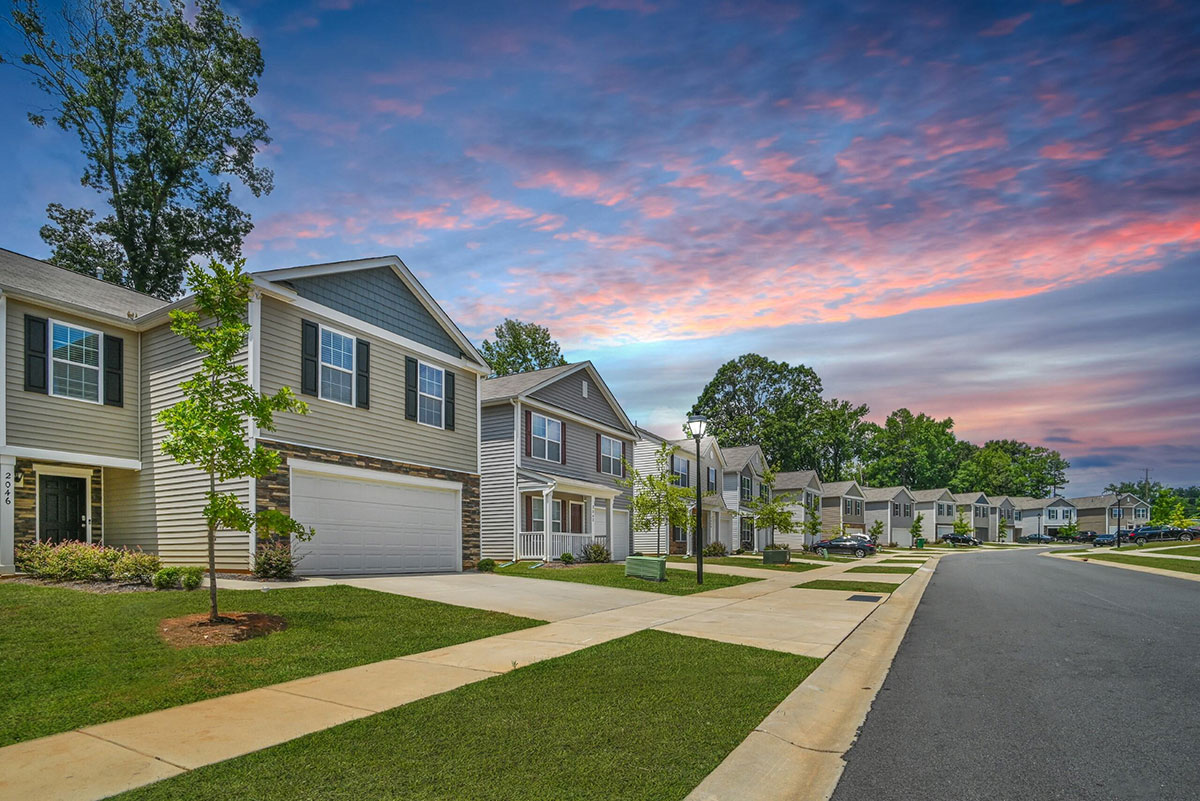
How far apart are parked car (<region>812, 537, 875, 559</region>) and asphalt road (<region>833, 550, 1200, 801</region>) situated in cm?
3913

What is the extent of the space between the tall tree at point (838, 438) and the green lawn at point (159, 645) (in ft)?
222

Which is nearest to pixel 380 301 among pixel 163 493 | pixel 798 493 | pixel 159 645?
pixel 163 493

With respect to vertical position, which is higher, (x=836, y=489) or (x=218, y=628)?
(x=218, y=628)

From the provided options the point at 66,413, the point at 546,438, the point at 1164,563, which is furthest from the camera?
the point at 1164,563

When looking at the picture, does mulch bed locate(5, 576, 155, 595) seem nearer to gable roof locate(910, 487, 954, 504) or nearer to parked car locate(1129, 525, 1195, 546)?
gable roof locate(910, 487, 954, 504)

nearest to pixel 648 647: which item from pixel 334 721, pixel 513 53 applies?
pixel 334 721

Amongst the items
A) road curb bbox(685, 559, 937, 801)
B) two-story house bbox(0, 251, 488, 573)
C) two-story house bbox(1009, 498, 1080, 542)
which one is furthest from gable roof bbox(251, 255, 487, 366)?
two-story house bbox(1009, 498, 1080, 542)

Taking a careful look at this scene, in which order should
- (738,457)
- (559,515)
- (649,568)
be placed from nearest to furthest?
(649,568), (559,515), (738,457)

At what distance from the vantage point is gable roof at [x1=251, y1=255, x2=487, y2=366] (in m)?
16.5

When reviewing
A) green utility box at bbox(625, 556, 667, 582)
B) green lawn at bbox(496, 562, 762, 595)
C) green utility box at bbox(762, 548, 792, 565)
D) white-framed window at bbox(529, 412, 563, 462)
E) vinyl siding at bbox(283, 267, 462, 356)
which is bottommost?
green utility box at bbox(762, 548, 792, 565)

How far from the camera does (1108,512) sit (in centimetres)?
10656

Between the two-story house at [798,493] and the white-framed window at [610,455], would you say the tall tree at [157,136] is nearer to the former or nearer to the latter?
the white-framed window at [610,455]

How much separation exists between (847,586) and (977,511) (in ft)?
292

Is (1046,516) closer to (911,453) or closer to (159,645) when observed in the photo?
(911,453)
